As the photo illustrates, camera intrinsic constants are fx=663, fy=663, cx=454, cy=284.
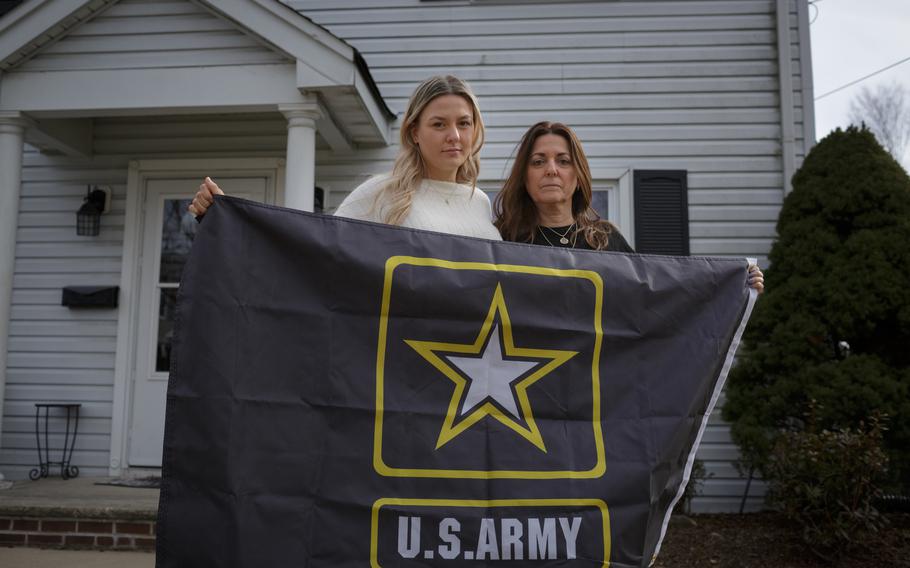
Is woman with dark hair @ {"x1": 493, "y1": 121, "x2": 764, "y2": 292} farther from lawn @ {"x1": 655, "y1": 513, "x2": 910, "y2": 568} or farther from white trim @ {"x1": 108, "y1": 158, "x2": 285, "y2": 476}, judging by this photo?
white trim @ {"x1": 108, "y1": 158, "x2": 285, "y2": 476}

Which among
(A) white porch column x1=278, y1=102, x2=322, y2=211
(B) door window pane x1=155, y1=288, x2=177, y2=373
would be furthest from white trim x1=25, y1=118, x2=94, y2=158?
(A) white porch column x1=278, y1=102, x2=322, y2=211

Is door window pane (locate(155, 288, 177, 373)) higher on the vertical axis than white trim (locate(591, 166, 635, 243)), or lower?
lower

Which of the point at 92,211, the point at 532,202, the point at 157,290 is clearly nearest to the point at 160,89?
the point at 92,211

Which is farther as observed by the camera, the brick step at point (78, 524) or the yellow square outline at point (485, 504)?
the brick step at point (78, 524)

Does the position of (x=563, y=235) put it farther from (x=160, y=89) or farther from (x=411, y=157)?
(x=160, y=89)

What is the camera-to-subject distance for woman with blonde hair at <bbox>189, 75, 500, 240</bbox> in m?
2.06

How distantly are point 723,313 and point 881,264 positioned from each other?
3.20 metres

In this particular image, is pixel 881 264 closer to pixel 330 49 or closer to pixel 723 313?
pixel 723 313

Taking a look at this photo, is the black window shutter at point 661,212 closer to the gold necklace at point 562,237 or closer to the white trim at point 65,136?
the gold necklace at point 562,237

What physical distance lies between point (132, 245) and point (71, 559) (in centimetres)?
268

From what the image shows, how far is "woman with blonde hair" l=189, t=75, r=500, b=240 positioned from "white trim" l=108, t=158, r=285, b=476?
145 inches

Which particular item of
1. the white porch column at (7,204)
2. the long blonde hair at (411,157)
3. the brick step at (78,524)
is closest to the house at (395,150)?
the white porch column at (7,204)

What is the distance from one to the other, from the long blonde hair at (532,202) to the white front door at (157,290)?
367cm

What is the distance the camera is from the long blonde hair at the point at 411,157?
202cm
